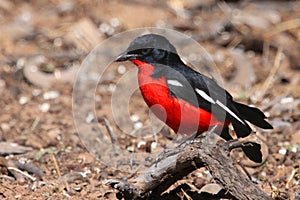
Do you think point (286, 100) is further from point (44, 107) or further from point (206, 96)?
point (44, 107)

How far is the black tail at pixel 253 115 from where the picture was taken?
470 centimetres

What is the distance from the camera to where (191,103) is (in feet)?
16.0

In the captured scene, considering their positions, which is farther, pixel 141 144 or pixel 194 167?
pixel 141 144

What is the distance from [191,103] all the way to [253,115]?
455mm

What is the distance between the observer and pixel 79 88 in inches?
299

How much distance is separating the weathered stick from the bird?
0.32m

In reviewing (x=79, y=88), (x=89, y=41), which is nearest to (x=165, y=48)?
(x=79, y=88)

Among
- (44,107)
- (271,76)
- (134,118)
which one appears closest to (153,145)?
(134,118)

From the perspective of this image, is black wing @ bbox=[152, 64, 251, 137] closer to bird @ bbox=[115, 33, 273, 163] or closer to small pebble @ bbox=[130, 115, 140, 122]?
bird @ bbox=[115, 33, 273, 163]

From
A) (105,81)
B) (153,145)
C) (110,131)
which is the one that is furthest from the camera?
(105,81)

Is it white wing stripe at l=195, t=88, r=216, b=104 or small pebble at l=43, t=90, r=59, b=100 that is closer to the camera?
white wing stripe at l=195, t=88, r=216, b=104

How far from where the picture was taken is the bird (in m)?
4.79

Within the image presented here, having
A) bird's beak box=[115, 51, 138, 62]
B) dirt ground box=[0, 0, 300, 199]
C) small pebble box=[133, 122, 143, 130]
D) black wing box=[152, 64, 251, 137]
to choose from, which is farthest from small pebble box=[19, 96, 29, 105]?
black wing box=[152, 64, 251, 137]

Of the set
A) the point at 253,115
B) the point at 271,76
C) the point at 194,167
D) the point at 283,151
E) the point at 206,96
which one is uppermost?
the point at 206,96
